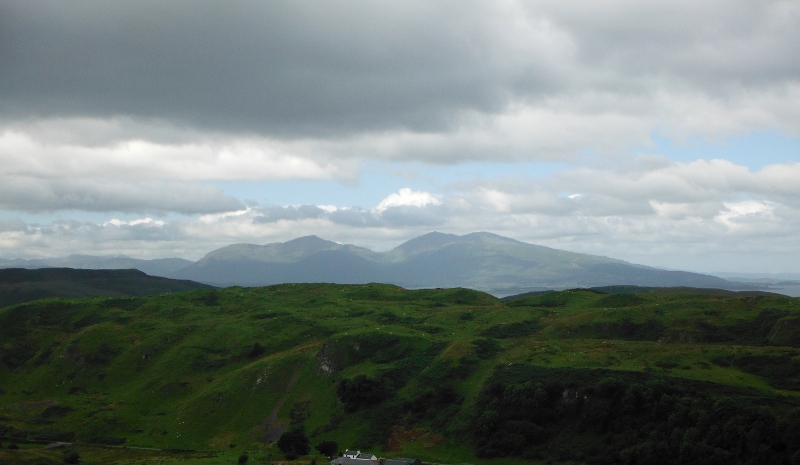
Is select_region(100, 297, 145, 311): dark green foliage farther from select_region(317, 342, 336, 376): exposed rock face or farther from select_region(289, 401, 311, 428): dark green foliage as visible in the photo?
select_region(289, 401, 311, 428): dark green foliage

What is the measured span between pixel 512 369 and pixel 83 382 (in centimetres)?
9753

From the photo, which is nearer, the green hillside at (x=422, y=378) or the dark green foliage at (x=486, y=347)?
the green hillside at (x=422, y=378)

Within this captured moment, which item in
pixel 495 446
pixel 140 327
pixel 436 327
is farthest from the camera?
pixel 140 327

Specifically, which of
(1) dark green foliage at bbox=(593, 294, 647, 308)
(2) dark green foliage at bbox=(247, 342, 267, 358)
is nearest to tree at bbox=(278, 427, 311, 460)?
(2) dark green foliage at bbox=(247, 342, 267, 358)

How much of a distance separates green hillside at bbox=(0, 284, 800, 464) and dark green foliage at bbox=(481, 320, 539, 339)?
1.72 ft

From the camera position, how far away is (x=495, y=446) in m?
86.1

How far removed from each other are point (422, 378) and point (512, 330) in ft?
96.1

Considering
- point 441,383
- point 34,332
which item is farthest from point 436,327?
point 34,332

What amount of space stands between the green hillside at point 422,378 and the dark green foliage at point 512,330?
0.52 metres

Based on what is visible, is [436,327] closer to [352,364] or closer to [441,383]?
[352,364]

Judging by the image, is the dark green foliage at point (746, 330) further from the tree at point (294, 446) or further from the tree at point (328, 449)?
the tree at point (294, 446)

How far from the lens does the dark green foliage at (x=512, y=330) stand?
128 metres

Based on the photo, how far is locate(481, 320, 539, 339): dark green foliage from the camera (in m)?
128

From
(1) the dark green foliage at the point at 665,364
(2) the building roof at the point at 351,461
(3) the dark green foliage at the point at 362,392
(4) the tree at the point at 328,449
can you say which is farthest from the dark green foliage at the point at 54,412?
(1) the dark green foliage at the point at 665,364
